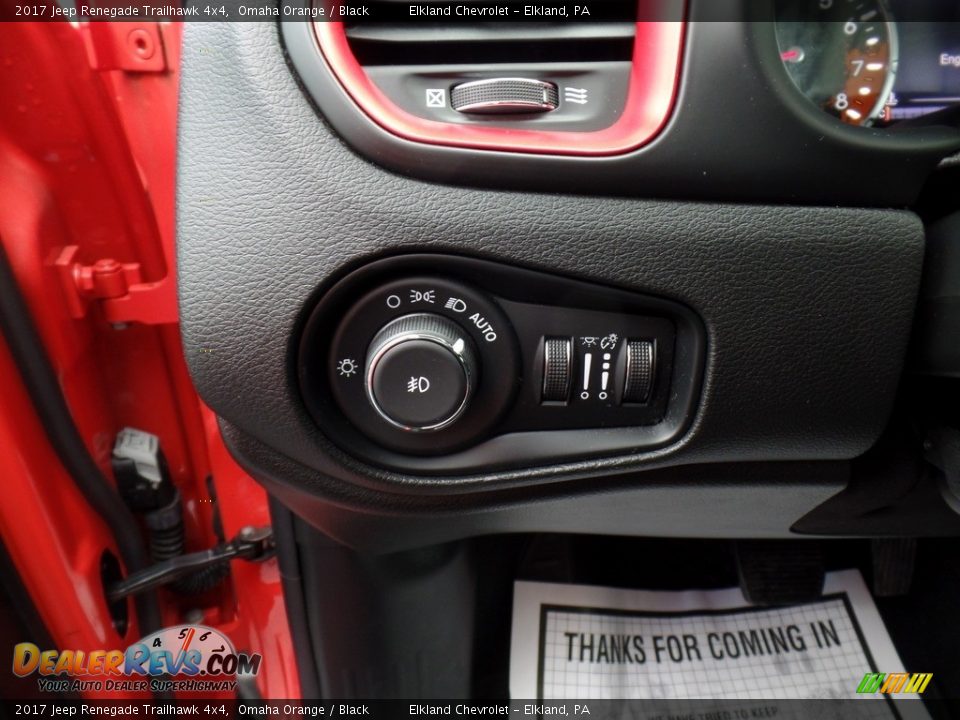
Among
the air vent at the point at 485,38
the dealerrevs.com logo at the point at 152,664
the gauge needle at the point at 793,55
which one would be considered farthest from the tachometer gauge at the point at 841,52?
the dealerrevs.com logo at the point at 152,664

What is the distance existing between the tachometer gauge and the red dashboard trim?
0.10 meters

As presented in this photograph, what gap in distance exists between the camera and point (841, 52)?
484mm

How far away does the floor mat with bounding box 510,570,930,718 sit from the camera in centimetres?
80

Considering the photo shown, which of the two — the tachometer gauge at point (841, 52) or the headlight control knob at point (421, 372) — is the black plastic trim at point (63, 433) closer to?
the headlight control knob at point (421, 372)

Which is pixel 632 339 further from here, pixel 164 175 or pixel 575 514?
pixel 164 175

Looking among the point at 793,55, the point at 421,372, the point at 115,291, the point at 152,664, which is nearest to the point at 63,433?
the point at 115,291

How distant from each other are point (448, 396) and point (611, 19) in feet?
0.92

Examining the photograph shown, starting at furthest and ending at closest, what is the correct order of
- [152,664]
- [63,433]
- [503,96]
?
1. [152,664]
2. [63,433]
3. [503,96]

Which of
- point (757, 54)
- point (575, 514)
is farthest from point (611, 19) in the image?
point (575, 514)

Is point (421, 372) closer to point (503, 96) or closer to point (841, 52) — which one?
point (503, 96)

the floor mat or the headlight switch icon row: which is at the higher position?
the headlight switch icon row

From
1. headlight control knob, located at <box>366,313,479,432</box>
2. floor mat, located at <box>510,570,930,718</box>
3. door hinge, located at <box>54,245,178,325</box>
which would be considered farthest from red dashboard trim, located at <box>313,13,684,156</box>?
floor mat, located at <box>510,570,930,718</box>

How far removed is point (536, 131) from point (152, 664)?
0.74 m

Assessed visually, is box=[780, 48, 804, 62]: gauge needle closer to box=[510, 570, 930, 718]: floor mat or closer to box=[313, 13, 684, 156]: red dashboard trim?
box=[313, 13, 684, 156]: red dashboard trim
